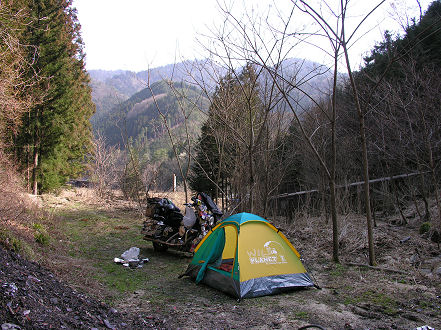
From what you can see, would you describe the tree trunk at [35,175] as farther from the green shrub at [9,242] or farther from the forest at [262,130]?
the green shrub at [9,242]

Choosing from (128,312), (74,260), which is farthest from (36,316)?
(74,260)

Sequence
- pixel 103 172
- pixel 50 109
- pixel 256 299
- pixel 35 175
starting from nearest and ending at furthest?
pixel 256 299, pixel 35 175, pixel 50 109, pixel 103 172

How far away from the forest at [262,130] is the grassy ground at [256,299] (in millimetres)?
523

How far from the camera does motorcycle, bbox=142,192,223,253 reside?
22.4ft

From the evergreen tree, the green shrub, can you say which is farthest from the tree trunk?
the green shrub

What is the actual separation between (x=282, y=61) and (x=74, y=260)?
545 cm

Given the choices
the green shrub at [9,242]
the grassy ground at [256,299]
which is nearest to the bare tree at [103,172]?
the grassy ground at [256,299]

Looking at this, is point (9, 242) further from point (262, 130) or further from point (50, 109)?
point (50, 109)

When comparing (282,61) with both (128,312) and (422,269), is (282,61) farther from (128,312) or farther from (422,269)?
(128,312)

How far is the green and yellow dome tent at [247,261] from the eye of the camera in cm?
474

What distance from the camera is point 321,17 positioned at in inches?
216

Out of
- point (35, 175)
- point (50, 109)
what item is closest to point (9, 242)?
point (35, 175)

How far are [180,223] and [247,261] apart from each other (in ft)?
8.89

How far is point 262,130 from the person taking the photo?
7.30 meters
